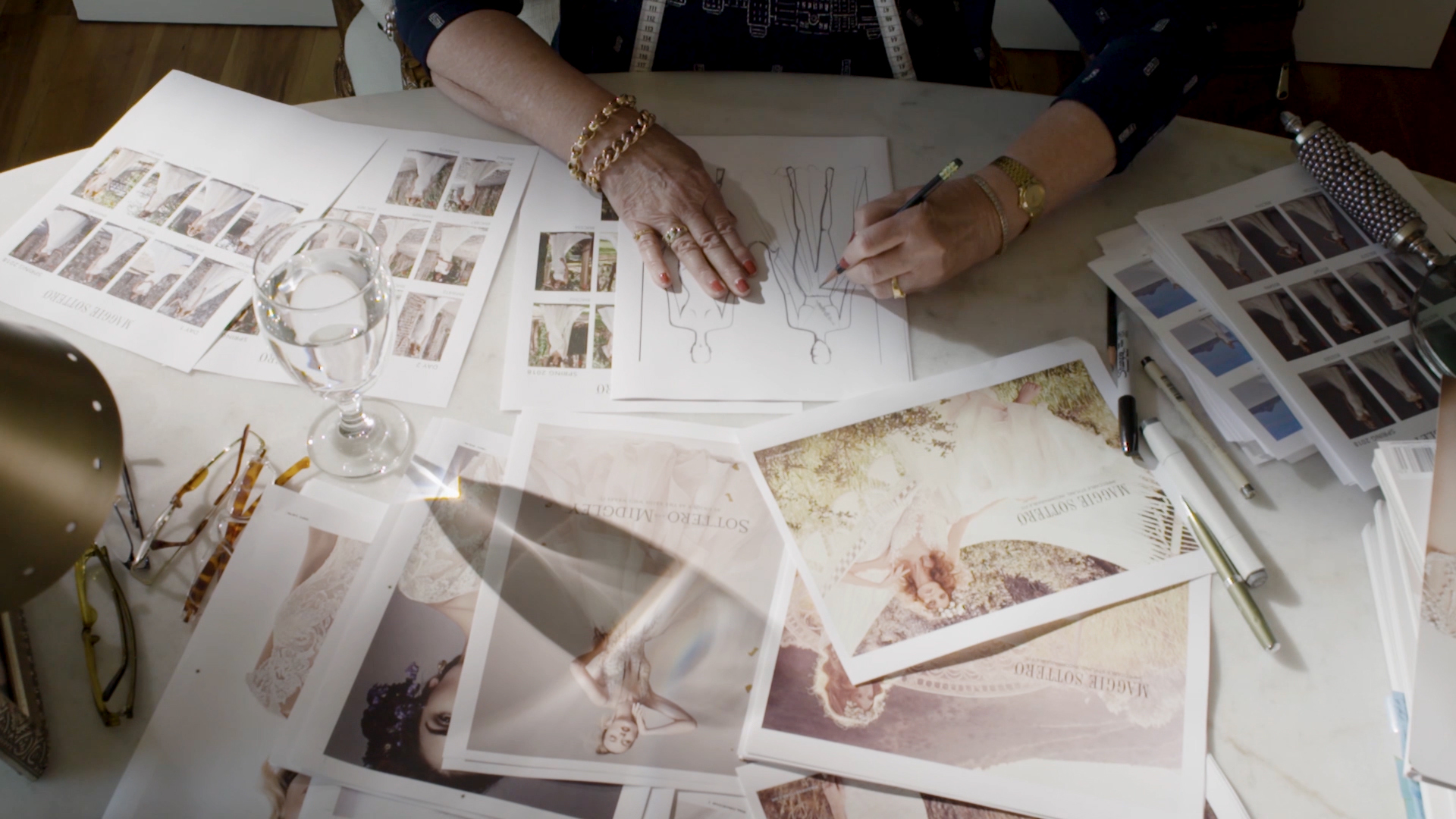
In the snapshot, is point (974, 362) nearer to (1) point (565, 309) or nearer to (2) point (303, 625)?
(1) point (565, 309)

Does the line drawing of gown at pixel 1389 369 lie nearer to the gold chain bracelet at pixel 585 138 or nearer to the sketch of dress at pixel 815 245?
the sketch of dress at pixel 815 245

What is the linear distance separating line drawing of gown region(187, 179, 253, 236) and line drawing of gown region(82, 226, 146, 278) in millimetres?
54

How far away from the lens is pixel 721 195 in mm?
1044

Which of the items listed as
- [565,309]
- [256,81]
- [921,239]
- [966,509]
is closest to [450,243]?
[565,309]

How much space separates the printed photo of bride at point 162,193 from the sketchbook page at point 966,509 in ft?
2.23

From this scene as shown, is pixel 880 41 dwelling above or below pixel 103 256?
above

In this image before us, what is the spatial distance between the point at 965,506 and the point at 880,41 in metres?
Result: 0.69

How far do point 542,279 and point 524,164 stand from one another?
0.18 meters

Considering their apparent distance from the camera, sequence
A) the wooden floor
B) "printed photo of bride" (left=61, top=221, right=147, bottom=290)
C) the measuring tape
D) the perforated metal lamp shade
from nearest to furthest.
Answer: the perforated metal lamp shade, "printed photo of bride" (left=61, top=221, right=147, bottom=290), the measuring tape, the wooden floor

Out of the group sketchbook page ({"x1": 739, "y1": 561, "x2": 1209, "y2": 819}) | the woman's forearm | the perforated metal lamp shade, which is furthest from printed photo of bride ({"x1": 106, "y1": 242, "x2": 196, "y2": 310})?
sketchbook page ({"x1": 739, "y1": 561, "x2": 1209, "y2": 819})

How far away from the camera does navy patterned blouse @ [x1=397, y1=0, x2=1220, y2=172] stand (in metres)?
1.05

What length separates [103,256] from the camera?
38.2 inches

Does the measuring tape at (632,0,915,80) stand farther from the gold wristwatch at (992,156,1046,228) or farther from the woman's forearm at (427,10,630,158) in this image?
the gold wristwatch at (992,156,1046,228)

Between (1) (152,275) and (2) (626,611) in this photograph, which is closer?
(2) (626,611)
